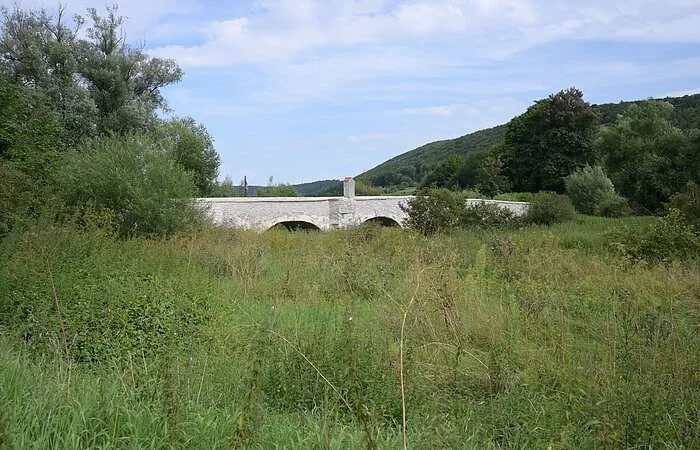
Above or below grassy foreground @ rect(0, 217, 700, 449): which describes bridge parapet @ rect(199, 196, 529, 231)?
above

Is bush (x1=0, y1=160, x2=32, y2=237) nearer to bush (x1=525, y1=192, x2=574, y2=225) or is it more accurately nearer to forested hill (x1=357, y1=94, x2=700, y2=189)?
bush (x1=525, y1=192, x2=574, y2=225)

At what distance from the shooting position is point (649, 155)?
27.2m

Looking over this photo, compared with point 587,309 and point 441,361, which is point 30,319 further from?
point 587,309

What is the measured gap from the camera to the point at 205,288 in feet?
21.7

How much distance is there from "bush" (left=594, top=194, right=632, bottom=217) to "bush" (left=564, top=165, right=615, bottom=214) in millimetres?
1101

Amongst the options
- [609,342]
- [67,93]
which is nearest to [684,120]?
[67,93]

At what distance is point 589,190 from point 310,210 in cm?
1497

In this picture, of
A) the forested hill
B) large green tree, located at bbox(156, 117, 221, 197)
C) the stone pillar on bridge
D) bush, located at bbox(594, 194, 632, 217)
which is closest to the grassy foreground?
the stone pillar on bridge

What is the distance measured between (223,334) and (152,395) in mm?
2304

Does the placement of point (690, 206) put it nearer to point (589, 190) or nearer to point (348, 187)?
point (348, 187)

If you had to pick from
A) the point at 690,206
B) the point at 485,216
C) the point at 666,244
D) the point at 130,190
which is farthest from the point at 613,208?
the point at 130,190

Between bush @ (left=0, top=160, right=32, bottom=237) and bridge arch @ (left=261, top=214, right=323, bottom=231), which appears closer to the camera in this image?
bush @ (left=0, top=160, right=32, bottom=237)

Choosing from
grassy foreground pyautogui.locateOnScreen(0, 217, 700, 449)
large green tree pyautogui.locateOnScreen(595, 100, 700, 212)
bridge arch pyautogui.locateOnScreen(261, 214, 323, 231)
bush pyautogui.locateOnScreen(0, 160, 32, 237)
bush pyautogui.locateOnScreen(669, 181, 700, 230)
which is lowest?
grassy foreground pyautogui.locateOnScreen(0, 217, 700, 449)

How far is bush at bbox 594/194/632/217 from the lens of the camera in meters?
25.9
